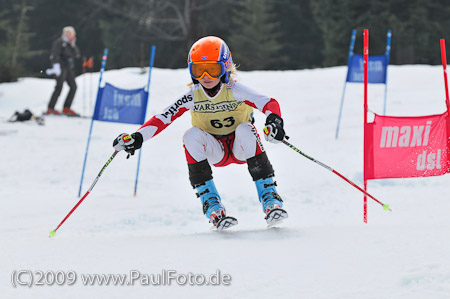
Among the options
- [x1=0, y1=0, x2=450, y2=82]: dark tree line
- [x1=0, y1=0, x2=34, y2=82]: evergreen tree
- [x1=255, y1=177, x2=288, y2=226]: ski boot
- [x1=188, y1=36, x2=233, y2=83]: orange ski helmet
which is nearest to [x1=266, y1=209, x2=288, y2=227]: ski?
[x1=255, y1=177, x2=288, y2=226]: ski boot

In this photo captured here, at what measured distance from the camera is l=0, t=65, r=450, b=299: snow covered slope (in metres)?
2.66

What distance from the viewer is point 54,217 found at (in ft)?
17.9

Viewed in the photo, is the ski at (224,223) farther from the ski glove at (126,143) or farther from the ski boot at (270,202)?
the ski glove at (126,143)

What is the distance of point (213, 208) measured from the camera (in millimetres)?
4043

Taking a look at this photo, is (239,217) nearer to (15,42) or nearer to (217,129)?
(217,129)

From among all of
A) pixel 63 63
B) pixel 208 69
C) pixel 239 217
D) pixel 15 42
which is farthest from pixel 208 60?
pixel 15 42

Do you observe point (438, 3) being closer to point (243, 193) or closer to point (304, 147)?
point (304, 147)

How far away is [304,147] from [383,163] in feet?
15.8

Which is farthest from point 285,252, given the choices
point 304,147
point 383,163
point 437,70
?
point 437,70

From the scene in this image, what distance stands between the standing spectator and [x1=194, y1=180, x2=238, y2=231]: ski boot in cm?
899

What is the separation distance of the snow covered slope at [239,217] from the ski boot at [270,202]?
0.49 ft

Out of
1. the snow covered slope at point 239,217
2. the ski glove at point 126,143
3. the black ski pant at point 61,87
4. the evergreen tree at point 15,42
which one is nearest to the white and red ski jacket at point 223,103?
the ski glove at point 126,143

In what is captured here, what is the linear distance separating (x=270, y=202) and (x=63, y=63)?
32.0 feet

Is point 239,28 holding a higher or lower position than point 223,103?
higher
